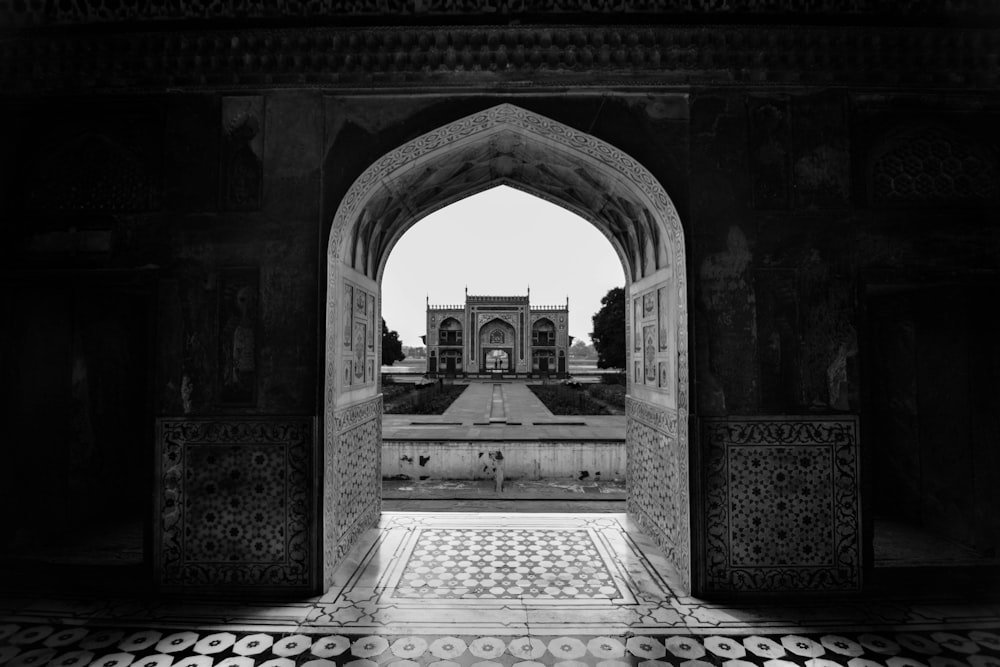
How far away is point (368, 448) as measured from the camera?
4.03 meters

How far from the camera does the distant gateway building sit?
3353 cm

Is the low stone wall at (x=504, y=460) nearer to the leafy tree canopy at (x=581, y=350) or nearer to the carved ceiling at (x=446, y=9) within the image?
the carved ceiling at (x=446, y=9)

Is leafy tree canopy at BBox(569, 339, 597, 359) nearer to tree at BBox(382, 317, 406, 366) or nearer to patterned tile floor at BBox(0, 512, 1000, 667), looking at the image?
tree at BBox(382, 317, 406, 366)

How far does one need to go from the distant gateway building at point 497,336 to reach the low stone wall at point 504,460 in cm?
2561

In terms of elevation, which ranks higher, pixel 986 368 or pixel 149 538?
pixel 986 368

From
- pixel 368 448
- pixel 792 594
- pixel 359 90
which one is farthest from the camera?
pixel 368 448

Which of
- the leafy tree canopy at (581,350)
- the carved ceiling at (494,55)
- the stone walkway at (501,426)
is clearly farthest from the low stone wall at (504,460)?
the leafy tree canopy at (581,350)

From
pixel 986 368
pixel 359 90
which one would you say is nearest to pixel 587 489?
pixel 986 368

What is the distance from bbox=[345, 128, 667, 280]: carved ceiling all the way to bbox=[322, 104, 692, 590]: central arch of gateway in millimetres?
14

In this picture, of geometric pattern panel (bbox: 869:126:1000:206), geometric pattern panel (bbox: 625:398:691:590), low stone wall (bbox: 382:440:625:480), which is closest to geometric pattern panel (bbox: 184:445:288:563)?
geometric pattern panel (bbox: 625:398:691:590)

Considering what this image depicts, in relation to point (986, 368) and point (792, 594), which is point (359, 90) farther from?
point (986, 368)

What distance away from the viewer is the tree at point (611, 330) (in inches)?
1010

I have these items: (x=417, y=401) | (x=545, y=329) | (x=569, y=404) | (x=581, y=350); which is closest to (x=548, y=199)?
(x=569, y=404)

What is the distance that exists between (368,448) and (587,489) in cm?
373
